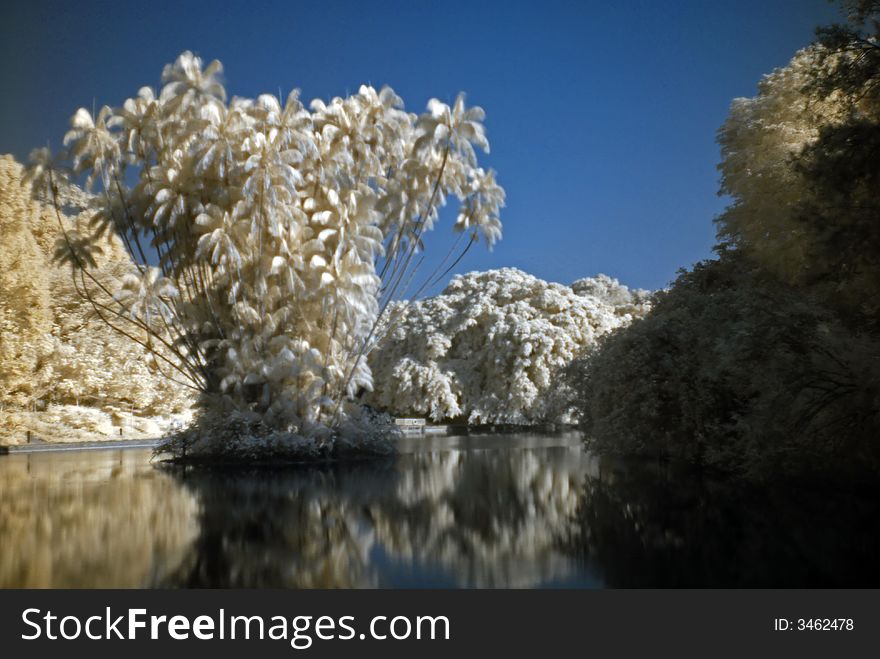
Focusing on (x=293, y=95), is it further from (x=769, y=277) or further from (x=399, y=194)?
(x=769, y=277)

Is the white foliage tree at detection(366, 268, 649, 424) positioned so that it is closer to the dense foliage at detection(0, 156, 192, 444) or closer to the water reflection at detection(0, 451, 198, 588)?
the dense foliage at detection(0, 156, 192, 444)

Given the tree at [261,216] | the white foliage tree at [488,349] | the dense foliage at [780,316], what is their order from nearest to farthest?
1. the dense foliage at [780,316]
2. the tree at [261,216]
3. the white foliage tree at [488,349]

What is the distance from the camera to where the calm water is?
17.9ft

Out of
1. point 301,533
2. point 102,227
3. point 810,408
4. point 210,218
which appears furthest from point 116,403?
point 810,408

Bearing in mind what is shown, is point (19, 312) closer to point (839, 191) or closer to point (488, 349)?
point (488, 349)

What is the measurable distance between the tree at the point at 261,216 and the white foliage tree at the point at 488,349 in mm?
16402

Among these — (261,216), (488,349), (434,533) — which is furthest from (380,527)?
(488,349)

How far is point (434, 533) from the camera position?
746 cm

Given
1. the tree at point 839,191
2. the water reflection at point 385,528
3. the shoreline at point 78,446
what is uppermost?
the tree at point 839,191

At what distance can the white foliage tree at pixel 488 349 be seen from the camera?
35031 mm

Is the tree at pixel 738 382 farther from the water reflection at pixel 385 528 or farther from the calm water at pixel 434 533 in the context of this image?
the water reflection at pixel 385 528

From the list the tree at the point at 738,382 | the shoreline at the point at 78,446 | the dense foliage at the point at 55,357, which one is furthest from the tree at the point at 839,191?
the dense foliage at the point at 55,357

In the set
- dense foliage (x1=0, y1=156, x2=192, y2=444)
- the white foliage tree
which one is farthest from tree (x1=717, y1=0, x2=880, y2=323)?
the white foliage tree

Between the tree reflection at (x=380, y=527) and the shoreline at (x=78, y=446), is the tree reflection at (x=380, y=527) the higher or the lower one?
the lower one
